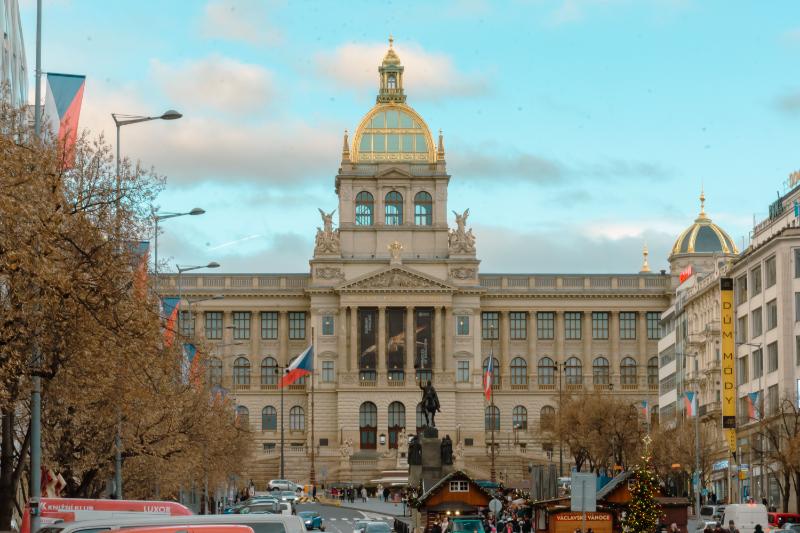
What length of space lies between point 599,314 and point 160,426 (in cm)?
12128

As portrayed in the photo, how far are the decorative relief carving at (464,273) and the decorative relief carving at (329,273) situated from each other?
1099 centimetres

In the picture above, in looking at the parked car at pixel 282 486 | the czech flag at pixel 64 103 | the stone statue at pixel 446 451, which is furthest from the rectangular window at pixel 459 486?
the parked car at pixel 282 486

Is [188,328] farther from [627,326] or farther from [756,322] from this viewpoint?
[627,326]

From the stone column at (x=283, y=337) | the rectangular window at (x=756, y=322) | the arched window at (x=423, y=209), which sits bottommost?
the rectangular window at (x=756, y=322)

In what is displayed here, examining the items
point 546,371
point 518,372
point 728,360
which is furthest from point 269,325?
point 728,360

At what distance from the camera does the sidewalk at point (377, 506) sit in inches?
4775

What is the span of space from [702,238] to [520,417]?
2539 centimetres

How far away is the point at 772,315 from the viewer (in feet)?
367

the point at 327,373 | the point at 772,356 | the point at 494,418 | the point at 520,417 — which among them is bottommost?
the point at 494,418

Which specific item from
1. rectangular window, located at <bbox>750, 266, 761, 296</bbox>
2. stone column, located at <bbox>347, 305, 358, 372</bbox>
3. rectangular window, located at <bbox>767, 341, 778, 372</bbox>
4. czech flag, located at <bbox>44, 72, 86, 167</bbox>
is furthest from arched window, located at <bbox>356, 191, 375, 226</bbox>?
czech flag, located at <bbox>44, 72, 86, 167</bbox>

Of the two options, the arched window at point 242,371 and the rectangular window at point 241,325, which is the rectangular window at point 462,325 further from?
the arched window at point 242,371

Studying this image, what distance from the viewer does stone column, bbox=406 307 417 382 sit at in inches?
7008

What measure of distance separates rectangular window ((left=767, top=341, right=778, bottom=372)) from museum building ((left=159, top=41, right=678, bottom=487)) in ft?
205

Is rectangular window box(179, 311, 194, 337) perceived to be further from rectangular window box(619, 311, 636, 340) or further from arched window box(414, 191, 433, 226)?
rectangular window box(619, 311, 636, 340)
